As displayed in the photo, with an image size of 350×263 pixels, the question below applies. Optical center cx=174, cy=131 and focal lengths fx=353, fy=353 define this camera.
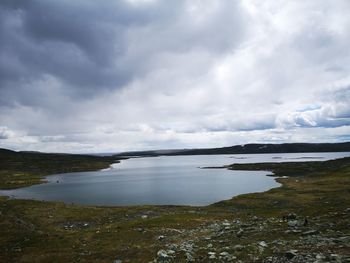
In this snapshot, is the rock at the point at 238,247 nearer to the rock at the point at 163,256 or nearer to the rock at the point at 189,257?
the rock at the point at 189,257

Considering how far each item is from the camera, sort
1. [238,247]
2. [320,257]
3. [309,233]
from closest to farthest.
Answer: [320,257] → [238,247] → [309,233]

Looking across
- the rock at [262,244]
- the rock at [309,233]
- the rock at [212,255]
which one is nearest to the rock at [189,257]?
the rock at [212,255]

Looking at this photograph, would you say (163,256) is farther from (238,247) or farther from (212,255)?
(238,247)

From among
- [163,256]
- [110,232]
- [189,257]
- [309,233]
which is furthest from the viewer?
[110,232]

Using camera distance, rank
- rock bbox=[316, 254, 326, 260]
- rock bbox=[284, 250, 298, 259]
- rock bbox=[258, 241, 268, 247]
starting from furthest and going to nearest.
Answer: rock bbox=[258, 241, 268, 247], rock bbox=[284, 250, 298, 259], rock bbox=[316, 254, 326, 260]

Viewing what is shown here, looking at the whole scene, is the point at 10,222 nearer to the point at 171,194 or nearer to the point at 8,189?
the point at 171,194

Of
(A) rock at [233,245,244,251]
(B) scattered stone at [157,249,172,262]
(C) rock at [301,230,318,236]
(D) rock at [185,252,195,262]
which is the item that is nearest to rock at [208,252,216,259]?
(D) rock at [185,252,195,262]

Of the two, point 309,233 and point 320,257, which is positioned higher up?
point 320,257

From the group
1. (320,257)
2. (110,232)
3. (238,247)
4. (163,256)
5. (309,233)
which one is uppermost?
(320,257)

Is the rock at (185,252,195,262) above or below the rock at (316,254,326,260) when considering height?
below

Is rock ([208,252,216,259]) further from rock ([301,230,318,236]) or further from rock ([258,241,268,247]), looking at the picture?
rock ([301,230,318,236])

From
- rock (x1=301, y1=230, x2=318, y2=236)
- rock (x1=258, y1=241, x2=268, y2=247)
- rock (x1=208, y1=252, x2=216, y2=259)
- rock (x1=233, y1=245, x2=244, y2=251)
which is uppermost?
rock (x1=301, y1=230, x2=318, y2=236)

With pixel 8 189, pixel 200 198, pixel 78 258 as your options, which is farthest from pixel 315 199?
pixel 8 189

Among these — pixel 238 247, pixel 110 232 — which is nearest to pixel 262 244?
pixel 238 247
